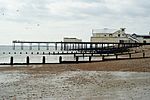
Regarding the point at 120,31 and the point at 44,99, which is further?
the point at 120,31

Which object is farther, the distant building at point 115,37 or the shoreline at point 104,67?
the distant building at point 115,37

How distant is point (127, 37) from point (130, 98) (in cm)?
10800

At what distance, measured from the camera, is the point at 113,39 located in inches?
4801

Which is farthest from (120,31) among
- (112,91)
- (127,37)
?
(112,91)

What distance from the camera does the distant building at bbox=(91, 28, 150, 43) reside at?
11972 cm

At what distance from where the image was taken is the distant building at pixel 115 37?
393 feet

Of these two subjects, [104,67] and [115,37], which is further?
[115,37]

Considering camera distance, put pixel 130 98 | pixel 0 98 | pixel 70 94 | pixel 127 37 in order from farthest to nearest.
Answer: pixel 127 37, pixel 70 94, pixel 0 98, pixel 130 98

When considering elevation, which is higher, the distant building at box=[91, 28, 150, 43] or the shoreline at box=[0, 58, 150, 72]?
the distant building at box=[91, 28, 150, 43]

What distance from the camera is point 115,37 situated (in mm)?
120875

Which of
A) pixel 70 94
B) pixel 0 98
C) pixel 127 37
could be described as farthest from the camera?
pixel 127 37

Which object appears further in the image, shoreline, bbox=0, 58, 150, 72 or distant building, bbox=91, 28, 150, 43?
distant building, bbox=91, 28, 150, 43

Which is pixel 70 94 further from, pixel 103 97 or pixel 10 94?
pixel 10 94

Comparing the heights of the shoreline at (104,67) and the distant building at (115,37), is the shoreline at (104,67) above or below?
below
